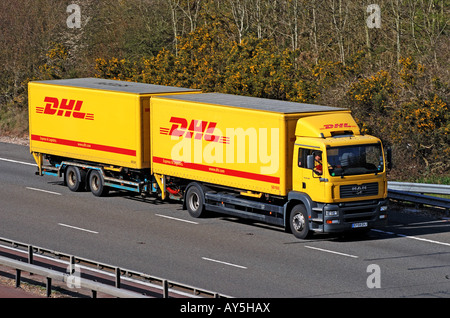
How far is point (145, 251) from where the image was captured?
2038 centimetres

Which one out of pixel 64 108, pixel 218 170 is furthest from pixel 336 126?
pixel 64 108

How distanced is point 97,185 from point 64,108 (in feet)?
8.85

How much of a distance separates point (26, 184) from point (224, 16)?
62.4ft

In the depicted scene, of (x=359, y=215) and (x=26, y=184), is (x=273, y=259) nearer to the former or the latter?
(x=359, y=215)

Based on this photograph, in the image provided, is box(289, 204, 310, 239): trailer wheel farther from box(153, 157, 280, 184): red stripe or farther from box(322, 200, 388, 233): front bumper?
box(153, 157, 280, 184): red stripe

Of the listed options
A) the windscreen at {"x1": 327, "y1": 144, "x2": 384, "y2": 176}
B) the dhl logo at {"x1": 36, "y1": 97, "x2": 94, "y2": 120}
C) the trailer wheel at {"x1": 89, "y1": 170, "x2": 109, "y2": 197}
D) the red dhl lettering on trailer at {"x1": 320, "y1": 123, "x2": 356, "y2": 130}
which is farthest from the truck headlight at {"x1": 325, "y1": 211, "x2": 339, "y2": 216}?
the dhl logo at {"x1": 36, "y1": 97, "x2": 94, "y2": 120}

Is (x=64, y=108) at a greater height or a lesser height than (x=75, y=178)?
greater

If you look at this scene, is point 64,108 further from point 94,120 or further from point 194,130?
point 194,130

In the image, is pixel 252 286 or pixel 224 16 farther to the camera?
pixel 224 16

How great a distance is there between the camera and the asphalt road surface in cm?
1761

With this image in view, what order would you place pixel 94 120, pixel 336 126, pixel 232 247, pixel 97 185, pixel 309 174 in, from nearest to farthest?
pixel 232 247 < pixel 309 174 < pixel 336 126 < pixel 94 120 < pixel 97 185

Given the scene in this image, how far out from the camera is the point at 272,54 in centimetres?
3581
